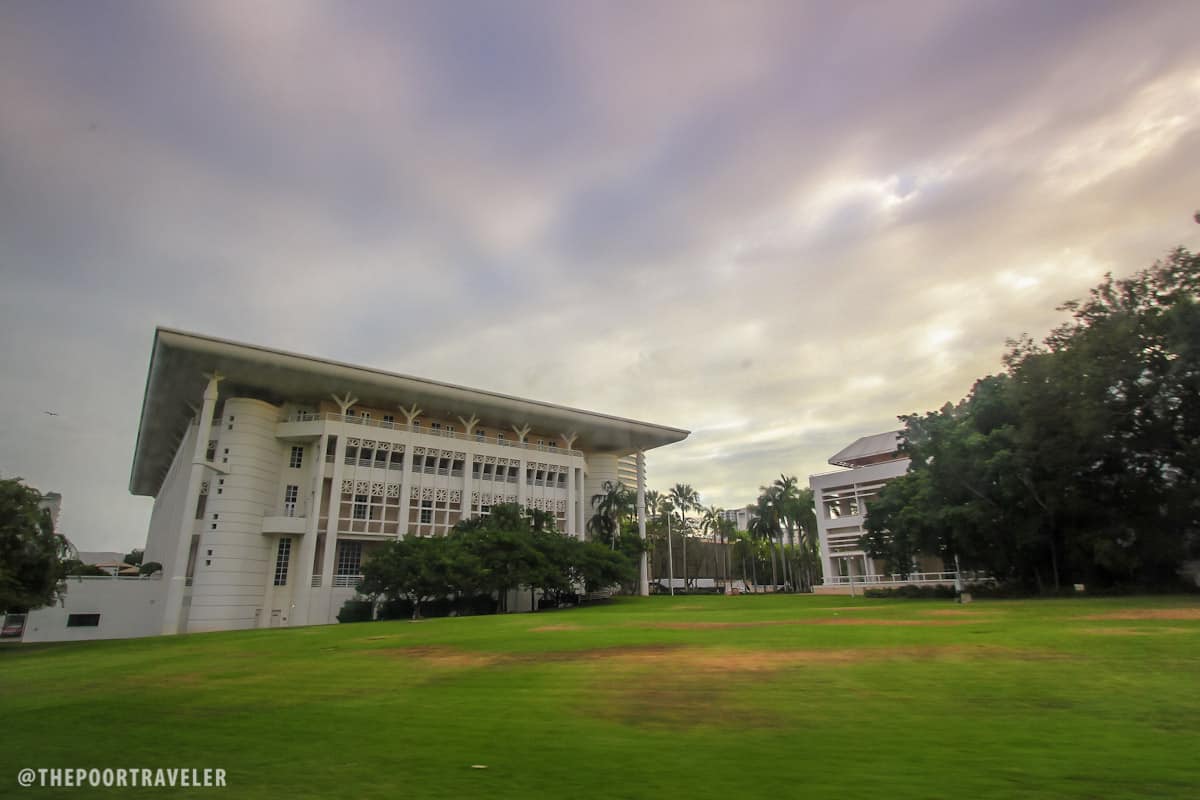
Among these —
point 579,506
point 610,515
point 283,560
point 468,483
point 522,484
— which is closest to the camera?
point 283,560

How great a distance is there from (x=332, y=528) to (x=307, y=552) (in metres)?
2.34

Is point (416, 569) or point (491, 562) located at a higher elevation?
point (491, 562)

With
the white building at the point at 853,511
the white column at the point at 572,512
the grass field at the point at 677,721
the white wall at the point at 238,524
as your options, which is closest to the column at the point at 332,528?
the white wall at the point at 238,524

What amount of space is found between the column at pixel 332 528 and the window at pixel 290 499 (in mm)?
2814

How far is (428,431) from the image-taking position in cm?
5588

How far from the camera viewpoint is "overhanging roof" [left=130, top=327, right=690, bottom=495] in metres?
44.7

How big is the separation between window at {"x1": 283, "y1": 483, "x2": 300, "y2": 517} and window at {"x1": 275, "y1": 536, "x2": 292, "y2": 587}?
1878 millimetres

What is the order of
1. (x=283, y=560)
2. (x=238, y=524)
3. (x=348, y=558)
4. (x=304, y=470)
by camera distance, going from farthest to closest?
(x=304, y=470)
(x=348, y=558)
(x=283, y=560)
(x=238, y=524)

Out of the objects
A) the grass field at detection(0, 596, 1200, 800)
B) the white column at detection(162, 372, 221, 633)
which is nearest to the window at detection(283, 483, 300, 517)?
the white column at detection(162, 372, 221, 633)

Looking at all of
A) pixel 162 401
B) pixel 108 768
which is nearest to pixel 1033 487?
pixel 108 768

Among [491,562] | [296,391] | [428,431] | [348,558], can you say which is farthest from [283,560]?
[491,562]

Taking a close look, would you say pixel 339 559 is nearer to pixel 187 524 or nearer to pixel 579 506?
pixel 187 524

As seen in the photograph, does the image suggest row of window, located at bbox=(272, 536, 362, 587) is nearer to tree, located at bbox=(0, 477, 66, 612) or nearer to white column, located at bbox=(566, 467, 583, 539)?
white column, located at bbox=(566, 467, 583, 539)

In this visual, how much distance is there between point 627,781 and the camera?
6059mm
